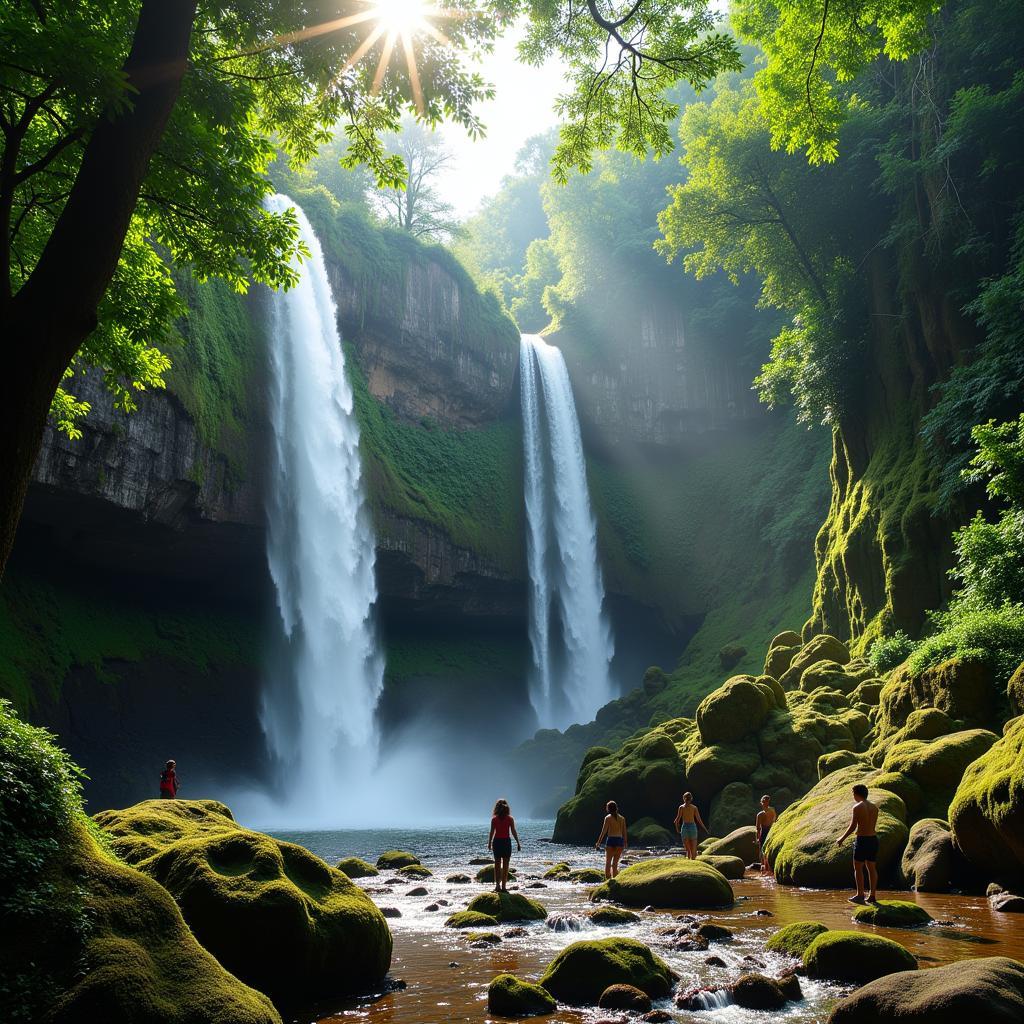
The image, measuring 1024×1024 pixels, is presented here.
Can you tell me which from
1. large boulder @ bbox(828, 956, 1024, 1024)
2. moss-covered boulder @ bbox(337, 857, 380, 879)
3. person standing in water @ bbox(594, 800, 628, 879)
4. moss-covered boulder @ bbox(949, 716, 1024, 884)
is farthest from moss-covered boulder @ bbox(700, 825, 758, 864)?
large boulder @ bbox(828, 956, 1024, 1024)

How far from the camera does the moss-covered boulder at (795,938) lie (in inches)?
284

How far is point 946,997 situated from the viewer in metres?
4.62

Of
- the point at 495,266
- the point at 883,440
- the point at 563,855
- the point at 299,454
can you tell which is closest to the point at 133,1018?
the point at 563,855

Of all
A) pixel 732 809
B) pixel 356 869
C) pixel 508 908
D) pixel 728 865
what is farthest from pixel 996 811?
pixel 356 869

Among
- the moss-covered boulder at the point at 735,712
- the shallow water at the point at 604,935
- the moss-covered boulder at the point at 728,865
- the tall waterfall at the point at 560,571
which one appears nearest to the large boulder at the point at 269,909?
the shallow water at the point at 604,935

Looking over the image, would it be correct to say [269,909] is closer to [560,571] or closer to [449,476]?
[449,476]

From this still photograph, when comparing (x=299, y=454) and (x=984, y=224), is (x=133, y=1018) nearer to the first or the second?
(x=984, y=224)

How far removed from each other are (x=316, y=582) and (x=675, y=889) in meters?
22.1

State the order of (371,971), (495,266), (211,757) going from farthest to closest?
(495,266)
(211,757)
(371,971)

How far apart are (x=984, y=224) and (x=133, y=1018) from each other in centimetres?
2534

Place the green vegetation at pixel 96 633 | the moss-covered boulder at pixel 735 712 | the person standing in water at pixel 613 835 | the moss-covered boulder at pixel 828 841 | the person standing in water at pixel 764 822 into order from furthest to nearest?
the green vegetation at pixel 96 633, the moss-covered boulder at pixel 735 712, the person standing in water at pixel 764 822, the person standing in water at pixel 613 835, the moss-covered boulder at pixel 828 841

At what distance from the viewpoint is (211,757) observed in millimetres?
29344

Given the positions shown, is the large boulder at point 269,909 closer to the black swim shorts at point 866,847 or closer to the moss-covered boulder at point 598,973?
the moss-covered boulder at point 598,973

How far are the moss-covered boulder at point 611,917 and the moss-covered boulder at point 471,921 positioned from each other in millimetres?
1217
